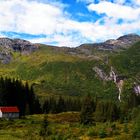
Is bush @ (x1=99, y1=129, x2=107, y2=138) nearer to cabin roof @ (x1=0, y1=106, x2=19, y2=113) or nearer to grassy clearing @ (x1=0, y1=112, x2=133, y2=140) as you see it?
grassy clearing @ (x1=0, y1=112, x2=133, y2=140)

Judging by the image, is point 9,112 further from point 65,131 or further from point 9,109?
point 65,131

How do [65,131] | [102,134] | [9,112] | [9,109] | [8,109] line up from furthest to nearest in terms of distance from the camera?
[9,109] → [8,109] → [9,112] → [65,131] → [102,134]

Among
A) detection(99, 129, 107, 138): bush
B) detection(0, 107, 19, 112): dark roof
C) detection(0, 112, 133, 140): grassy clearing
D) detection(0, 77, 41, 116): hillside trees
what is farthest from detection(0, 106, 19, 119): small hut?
detection(99, 129, 107, 138): bush

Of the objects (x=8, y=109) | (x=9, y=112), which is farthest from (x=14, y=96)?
(x=9, y=112)

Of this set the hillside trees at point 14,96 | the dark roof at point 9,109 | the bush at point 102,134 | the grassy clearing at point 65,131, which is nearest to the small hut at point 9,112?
the dark roof at point 9,109

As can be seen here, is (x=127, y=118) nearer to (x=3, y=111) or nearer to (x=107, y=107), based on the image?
(x=107, y=107)

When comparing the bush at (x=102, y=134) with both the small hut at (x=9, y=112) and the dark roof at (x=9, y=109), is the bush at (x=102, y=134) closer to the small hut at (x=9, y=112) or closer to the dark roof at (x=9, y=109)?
the small hut at (x=9, y=112)

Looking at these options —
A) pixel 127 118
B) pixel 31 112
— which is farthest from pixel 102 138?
pixel 31 112

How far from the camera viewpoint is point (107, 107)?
611 feet

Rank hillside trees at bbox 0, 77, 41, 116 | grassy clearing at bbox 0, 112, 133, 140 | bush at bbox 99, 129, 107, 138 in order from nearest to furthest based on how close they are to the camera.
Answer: grassy clearing at bbox 0, 112, 133, 140
bush at bbox 99, 129, 107, 138
hillside trees at bbox 0, 77, 41, 116

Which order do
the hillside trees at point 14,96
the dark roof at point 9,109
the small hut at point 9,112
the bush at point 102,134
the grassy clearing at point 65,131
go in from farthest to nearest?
the hillside trees at point 14,96 < the dark roof at point 9,109 < the small hut at point 9,112 < the bush at point 102,134 < the grassy clearing at point 65,131

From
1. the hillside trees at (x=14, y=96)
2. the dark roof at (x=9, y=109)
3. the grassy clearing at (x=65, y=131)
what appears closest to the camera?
the grassy clearing at (x=65, y=131)

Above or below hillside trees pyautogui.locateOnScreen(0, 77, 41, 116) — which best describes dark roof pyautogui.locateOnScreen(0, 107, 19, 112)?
below

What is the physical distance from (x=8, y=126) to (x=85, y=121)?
107ft
